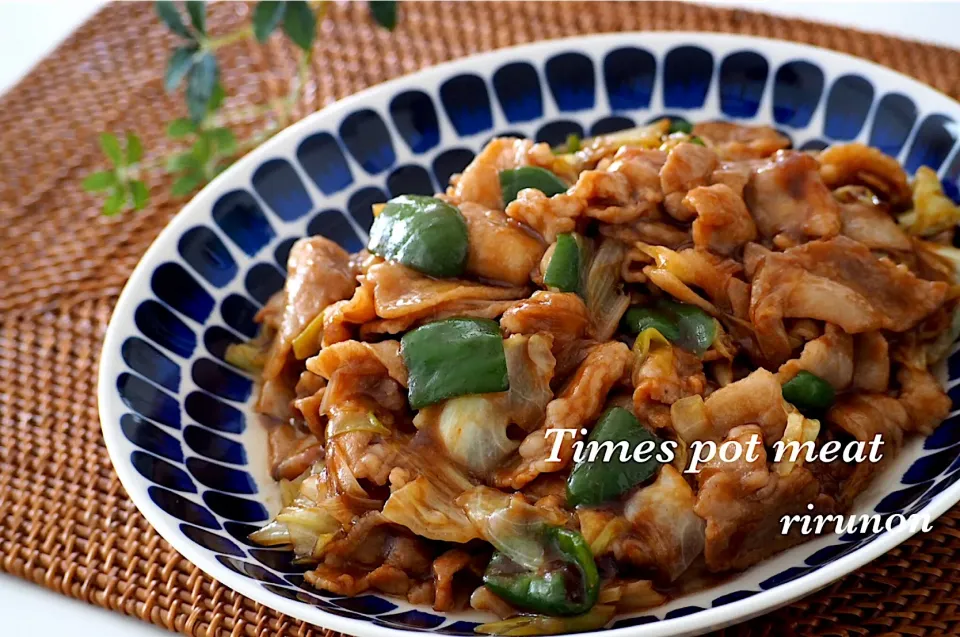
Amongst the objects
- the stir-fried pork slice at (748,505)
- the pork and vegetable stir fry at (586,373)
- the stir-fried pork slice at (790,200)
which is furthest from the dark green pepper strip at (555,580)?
the stir-fried pork slice at (790,200)

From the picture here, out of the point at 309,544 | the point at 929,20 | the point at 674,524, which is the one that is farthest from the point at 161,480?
the point at 929,20

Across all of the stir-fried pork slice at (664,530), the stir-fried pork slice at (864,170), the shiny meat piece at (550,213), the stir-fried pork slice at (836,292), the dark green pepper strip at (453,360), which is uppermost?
the stir-fried pork slice at (864,170)

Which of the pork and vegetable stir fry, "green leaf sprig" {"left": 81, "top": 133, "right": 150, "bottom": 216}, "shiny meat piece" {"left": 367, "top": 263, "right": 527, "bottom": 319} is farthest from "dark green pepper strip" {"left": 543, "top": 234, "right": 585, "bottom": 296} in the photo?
"green leaf sprig" {"left": 81, "top": 133, "right": 150, "bottom": 216}

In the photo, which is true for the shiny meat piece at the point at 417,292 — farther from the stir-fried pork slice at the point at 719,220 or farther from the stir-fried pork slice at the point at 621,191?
the stir-fried pork slice at the point at 719,220

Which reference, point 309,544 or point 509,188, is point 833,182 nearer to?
point 509,188

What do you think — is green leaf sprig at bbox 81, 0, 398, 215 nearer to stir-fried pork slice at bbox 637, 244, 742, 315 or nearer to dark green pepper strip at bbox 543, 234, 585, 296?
dark green pepper strip at bbox 543, 234, 585, 296
